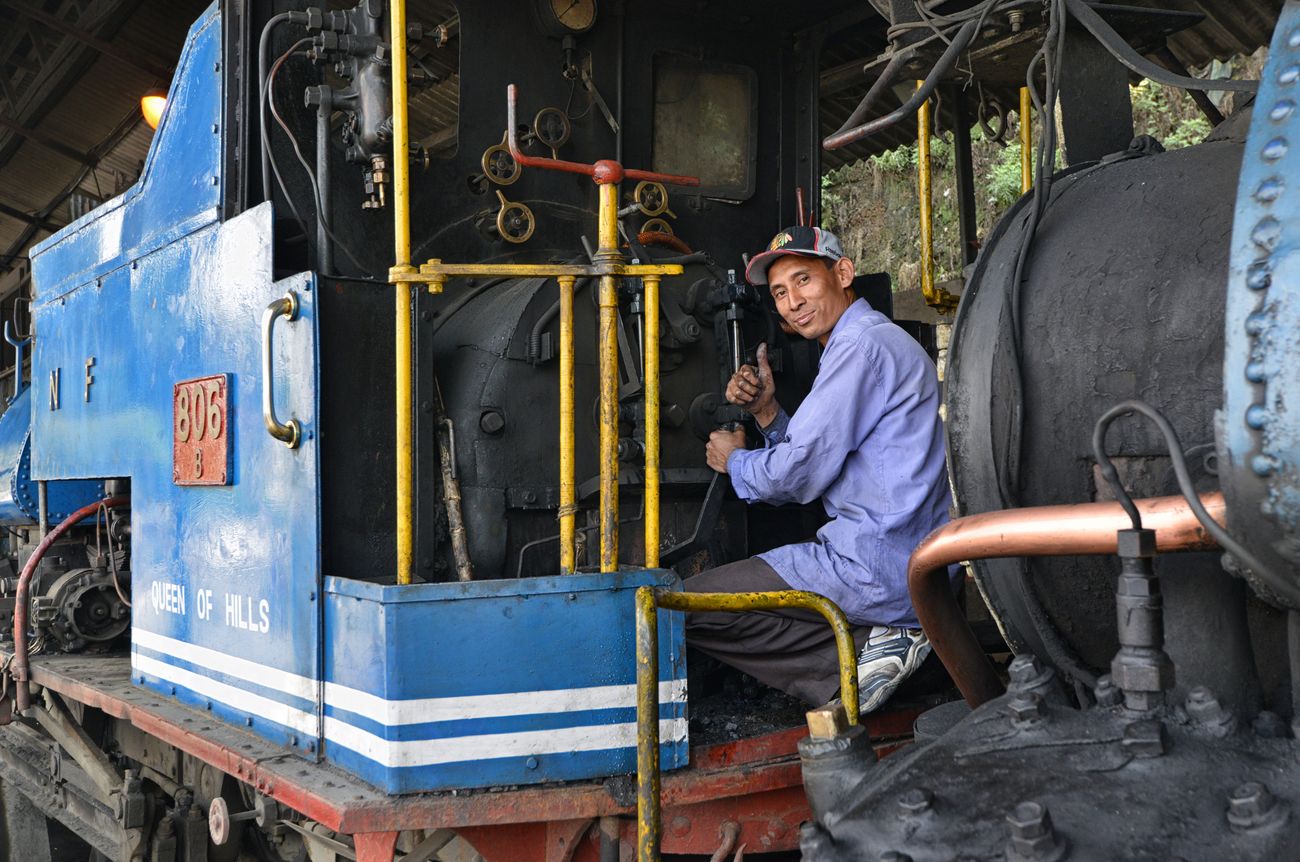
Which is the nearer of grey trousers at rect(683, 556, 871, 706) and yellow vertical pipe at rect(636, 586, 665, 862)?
yellow vertical pipe at rect(636, 586, 665, 862)

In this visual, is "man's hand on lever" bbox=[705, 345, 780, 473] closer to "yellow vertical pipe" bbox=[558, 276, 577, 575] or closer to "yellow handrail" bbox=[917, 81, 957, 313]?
"yellow vertical pipe" bbox=[558, 276, 577, 575]

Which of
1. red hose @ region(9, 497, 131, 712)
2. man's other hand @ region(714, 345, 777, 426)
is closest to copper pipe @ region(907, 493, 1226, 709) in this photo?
man's other hand @ region(714, 345, 777, 426)

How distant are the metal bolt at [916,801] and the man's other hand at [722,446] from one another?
1582 mm

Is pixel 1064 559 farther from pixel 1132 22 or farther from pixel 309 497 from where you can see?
pixel 309 497

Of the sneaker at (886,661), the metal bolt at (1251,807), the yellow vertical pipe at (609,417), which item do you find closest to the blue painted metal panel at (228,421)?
the yellow vertical pipe at (609,417)

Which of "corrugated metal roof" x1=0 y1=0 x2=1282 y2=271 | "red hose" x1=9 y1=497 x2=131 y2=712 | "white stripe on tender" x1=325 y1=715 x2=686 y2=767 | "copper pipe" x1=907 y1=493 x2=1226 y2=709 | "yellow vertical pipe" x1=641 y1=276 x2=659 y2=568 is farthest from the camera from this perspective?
"red hose" x1=9 y1=497 x2=131 y2=712

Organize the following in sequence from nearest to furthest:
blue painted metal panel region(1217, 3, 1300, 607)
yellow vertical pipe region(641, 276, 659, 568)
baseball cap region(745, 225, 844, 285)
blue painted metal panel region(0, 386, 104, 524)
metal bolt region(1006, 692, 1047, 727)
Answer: blue painted metal panel region(1217, 3, 1300, 607) < metal bolt region(1006, 692, 1047, 727) < yellow vertical pipe region(641, 276, 659, 568) < baseball cap region(745, 225, 844, 285) < blue painted metal panel region(0, 386, 104, 524)

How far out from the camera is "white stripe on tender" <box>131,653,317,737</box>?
2.94 m

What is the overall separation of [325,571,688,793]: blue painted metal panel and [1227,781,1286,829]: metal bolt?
1.40m

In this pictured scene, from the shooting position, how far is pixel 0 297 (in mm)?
12547

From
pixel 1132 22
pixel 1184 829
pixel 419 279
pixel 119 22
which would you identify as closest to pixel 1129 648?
pixel 1184 829

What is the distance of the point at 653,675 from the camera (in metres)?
2.29

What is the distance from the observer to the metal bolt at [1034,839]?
138 centimetres

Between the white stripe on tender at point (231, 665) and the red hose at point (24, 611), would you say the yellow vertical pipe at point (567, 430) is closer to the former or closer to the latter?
the white stripe on tender at point (231, 665)
